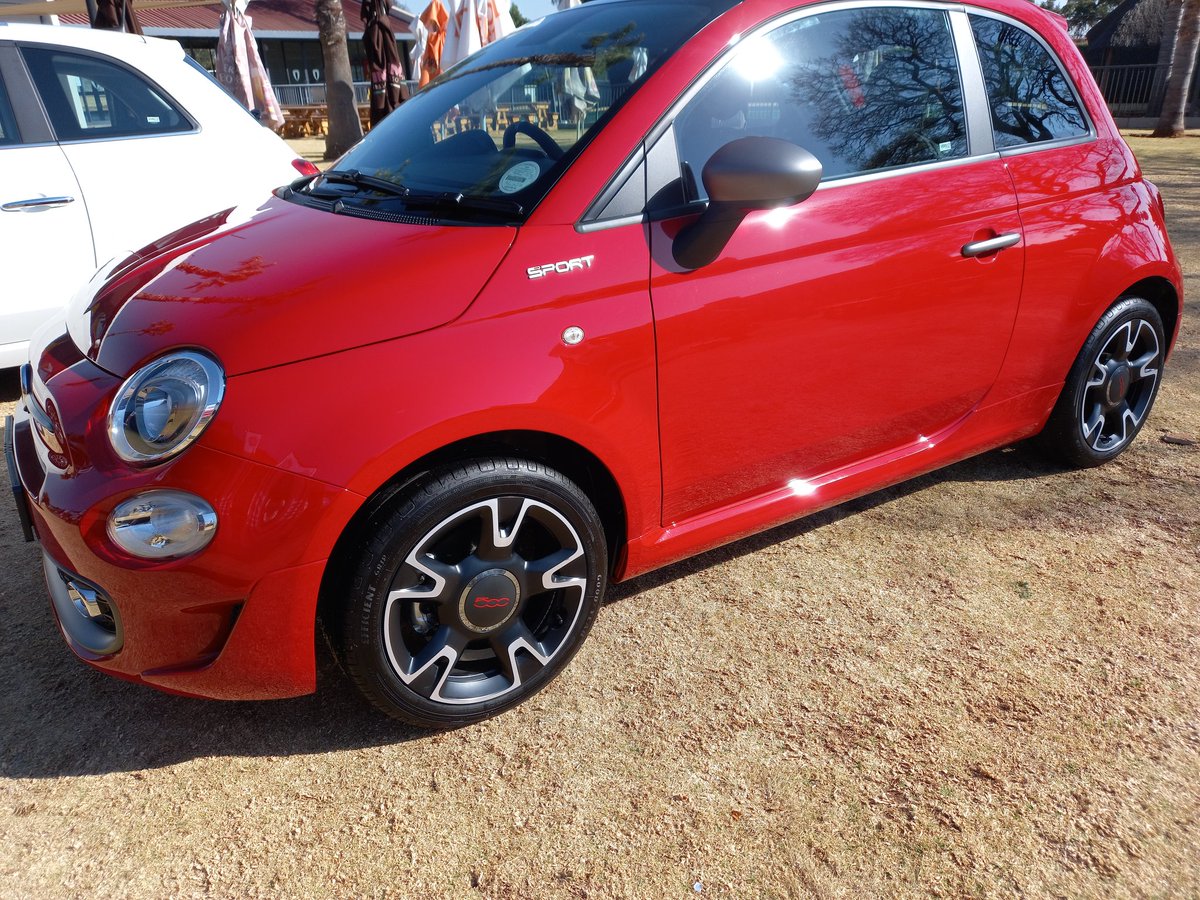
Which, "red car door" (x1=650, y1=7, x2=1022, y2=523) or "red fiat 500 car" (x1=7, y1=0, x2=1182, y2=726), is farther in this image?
"red car door" (x1=650, y1=7, x2=1022, y2=523)

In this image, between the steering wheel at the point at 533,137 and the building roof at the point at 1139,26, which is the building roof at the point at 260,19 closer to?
the building roof at the point at 1139,26

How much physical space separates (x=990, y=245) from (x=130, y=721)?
2.82 m

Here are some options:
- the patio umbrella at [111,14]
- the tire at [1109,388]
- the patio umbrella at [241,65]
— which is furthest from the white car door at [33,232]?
the patio umbrella at [241,65]

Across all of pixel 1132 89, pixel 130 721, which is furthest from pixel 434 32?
pixel 1132 89

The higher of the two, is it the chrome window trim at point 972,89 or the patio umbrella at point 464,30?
the patio umbrella at point 464,30

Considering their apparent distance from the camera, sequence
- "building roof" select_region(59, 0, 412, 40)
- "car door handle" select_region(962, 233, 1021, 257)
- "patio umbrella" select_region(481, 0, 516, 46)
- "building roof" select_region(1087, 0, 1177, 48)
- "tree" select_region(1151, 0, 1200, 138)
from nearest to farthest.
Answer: "car door handle" select_region(962, 233, 1021, 257)
"patio umbrella" select_region(481, 0, 516, 46)
"tree" select_region(1151, 0, 1200, 138)
"building roof" select_region(1087, 0, 1177, 48)
"building roof" select_region(59, 0, 412, 40)

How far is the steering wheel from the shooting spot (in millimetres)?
2316

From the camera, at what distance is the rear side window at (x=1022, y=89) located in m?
2.90

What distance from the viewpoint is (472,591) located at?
2172mm

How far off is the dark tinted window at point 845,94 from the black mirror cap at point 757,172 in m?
0.17

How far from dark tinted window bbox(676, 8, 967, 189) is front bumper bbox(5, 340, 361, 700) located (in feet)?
4.38

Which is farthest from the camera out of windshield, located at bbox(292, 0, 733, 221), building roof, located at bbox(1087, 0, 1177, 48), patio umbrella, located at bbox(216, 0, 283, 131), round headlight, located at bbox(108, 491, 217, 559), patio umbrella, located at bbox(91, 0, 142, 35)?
building roof, located at bbox(1087, 0, 1177, 48)

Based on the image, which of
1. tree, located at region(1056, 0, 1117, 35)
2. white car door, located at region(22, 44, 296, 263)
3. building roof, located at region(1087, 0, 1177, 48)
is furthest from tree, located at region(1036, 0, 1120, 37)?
white car door, located at region(22, 44, 296, 263)

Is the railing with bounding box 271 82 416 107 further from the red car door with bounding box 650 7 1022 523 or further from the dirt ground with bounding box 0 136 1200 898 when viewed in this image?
the dirt ground with bounding box 0 136 1200 898
